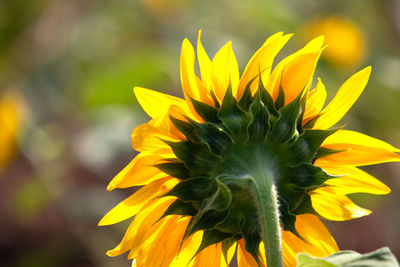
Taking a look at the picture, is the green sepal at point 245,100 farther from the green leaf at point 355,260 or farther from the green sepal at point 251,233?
the green leaf at point 355,260

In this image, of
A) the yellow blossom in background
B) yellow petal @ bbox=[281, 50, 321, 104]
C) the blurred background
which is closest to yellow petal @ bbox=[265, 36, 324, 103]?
yellow petal @ bbox=[281, 50, 321, 104]

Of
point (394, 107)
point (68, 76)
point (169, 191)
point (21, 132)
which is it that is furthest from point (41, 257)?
point (169, 191)

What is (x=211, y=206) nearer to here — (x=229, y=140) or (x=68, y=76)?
(x=229, y=140)

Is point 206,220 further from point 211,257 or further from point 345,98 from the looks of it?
point 345,98

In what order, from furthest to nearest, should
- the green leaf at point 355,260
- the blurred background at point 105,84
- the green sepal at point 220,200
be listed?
1. the blurred background at point 105,84
2. the green sepal at point 220,200
3. the green leaf at point 355,260

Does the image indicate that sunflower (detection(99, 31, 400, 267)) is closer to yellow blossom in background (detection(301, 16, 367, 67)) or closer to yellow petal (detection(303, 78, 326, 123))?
yellow petal (detection(303, 78, 326, 123))

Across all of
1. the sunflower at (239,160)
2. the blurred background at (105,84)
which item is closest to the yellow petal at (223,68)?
the sunflower at (239,160)
